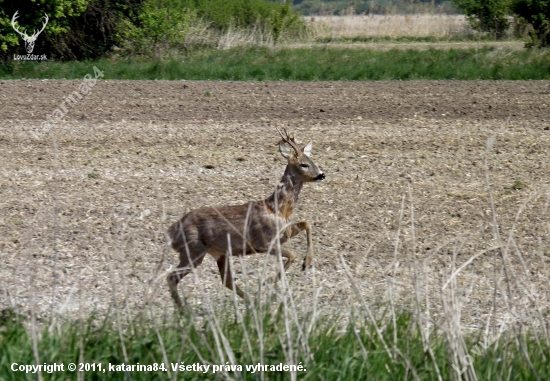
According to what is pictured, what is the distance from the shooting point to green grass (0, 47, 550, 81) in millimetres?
20531

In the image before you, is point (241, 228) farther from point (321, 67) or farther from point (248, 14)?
point (248, 14)

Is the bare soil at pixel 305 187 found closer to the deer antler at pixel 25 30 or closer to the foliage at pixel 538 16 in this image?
the deer antler at pixel 25 30

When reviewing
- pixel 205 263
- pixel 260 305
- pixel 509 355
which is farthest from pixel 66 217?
pixel 509 355

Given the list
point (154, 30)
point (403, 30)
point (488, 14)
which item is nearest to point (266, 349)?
point (154, 30)

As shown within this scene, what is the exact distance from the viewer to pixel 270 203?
23.1ft

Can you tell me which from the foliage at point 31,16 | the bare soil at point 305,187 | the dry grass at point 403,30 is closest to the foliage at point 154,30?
the foliage at point 31,16

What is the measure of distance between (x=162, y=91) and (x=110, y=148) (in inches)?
204

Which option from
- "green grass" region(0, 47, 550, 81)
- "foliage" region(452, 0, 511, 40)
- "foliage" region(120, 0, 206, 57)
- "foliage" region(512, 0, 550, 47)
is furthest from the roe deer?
"foliage" region(452, 0, 511, 40)

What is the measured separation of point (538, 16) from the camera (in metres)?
27.6

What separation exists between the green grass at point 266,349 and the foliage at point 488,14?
34.2 metres

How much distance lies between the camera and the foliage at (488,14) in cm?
3756

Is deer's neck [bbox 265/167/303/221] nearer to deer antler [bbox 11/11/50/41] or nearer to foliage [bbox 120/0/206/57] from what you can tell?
deer antler [bbox 11/11/50/41]

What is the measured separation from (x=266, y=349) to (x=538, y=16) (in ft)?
82.1

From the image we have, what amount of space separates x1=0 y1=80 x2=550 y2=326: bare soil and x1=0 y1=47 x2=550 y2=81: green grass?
6.96ft
